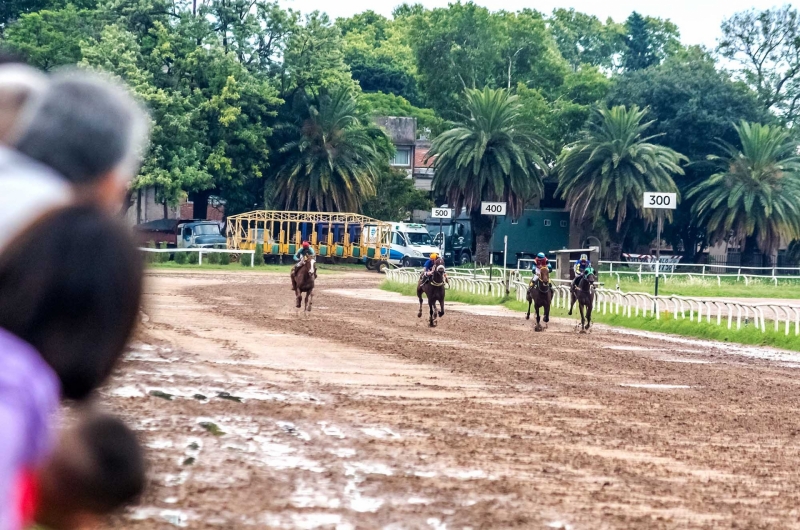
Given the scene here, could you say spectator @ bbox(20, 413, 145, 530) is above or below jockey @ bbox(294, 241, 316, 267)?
above

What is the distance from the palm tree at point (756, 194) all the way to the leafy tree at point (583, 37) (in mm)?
67667

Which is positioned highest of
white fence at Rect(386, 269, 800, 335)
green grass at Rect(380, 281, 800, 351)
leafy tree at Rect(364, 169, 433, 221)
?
leafy tree at Rect(364, 169, 433, 221)

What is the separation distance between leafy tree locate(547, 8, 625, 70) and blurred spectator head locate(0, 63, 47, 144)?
135311mm

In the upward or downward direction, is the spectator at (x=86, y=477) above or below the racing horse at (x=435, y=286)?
above

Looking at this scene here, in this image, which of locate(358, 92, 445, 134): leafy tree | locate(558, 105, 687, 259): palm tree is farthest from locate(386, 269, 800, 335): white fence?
locate(358, 92, 445, 134): leafy tree

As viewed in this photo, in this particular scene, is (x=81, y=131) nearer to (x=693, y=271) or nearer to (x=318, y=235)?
(x=318, y=235)

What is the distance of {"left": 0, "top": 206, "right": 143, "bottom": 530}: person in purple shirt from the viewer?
2.03 m

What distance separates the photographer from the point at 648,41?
12538cm

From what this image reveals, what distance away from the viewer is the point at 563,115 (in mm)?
81938

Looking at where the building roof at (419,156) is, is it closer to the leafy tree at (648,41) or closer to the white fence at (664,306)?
the leafy tree at (648,41)

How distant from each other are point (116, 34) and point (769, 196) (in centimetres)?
3332

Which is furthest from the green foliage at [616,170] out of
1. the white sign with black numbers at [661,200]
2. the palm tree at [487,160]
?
the white sign with black numbers at [661,200]

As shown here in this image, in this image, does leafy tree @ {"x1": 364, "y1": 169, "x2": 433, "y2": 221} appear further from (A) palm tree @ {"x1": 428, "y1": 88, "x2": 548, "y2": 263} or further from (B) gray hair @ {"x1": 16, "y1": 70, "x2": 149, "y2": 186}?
(B) gray hair @ {"x1": 16, "y1": 70, "x2": 149, "y2": 186}

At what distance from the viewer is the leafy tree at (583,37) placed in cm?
13550
